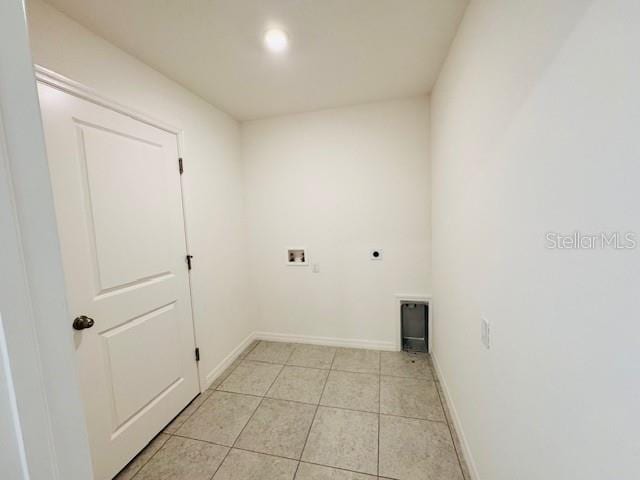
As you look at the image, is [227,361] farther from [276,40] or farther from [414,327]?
[276,40]

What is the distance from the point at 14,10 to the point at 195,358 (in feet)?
7.17

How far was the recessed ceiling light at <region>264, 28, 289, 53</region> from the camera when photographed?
1480 millimetres

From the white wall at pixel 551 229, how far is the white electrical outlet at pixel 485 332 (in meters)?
0.04

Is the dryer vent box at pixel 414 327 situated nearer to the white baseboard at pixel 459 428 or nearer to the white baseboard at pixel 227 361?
the white baseboard at pixel 459 428

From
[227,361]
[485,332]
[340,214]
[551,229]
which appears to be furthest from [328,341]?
[551,229]

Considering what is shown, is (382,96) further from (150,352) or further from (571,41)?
(150,352)

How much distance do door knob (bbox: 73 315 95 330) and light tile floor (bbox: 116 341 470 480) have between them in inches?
35.7

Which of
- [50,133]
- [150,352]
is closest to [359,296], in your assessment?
[150,352]

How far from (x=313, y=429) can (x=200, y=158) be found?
2234 millimetres

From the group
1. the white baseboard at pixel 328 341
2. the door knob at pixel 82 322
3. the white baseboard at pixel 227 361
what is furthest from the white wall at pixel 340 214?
the door knob at pixel 82 322

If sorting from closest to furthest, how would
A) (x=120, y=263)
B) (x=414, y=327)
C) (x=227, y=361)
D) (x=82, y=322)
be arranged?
(x=82, y=322), (x=120, y=263), (x=227, y=361), (x=414, y=327)

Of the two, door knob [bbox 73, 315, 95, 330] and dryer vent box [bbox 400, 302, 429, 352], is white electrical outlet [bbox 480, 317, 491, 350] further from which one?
door knob [bbox 73, 315, 95, 330]

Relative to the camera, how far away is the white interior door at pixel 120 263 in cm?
128

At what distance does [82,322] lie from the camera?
130 centimetres
